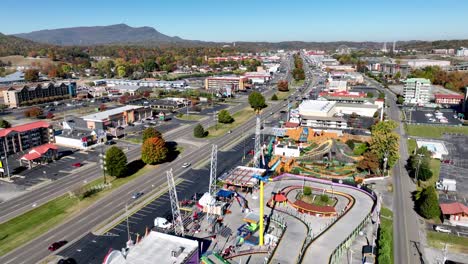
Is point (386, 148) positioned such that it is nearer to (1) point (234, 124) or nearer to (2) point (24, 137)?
(1) point (234, 124)

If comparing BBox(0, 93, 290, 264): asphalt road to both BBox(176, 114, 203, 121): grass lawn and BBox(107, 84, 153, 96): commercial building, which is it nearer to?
BBox(176, 114, 203, 121): grass lawn

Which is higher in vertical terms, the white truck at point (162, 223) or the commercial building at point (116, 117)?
the commercial building at point (116, 117)

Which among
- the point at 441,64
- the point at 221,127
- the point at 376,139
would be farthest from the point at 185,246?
the point at 441,64

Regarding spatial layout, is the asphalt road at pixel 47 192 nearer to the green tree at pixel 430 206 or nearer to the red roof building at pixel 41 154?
the red roof building at pixel 41 154

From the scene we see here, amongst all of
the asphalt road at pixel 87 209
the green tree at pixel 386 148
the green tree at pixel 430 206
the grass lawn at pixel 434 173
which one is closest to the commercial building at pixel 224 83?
the asphalt road at pixel 87 209

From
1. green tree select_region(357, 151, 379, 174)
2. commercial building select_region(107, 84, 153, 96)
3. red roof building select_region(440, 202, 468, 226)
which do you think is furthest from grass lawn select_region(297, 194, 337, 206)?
commercial building select_region(107, 84, 153, 96)
